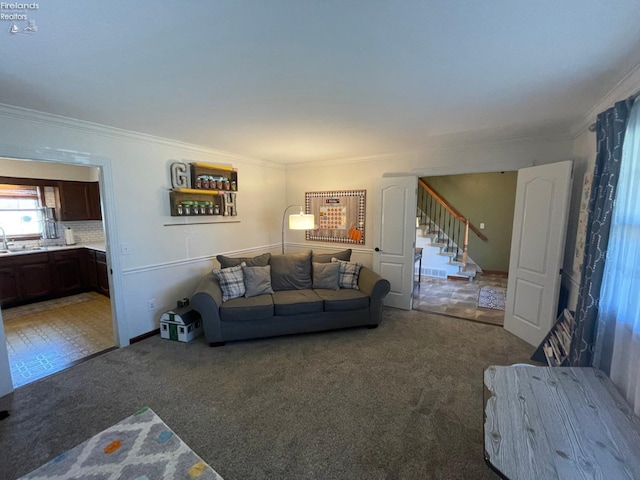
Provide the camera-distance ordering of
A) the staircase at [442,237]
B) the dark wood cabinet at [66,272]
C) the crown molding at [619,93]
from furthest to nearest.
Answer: the staircase at [442,237] → the dark wood cabinet at [66,272] → the crown molding at [619,93]

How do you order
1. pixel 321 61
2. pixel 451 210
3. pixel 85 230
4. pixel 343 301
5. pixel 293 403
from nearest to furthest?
pixel 321 61, pixel 293 403, pixel 343 301, pixel 85 230, pixel 451 210

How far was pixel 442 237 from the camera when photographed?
633 cm

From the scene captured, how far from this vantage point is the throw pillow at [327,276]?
3748 millimetres

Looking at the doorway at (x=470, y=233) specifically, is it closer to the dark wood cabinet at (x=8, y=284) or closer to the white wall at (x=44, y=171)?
the white wall at (x=44, y=171)

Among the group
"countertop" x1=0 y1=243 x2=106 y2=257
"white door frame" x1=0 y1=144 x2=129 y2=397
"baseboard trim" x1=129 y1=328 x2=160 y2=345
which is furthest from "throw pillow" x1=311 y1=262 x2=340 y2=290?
"countertop" x1=0 y1=243 x2=106 y2=257

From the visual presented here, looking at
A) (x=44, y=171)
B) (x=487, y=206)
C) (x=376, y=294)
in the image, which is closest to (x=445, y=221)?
(x=487, y=206)

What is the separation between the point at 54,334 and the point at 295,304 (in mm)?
3083

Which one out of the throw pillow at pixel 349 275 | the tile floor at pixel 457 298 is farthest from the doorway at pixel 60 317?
the tile floor at pixel 457 298

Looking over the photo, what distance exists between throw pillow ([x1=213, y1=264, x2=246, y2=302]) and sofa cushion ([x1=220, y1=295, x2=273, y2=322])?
0.15 meters

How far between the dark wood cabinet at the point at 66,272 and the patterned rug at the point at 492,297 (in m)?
7.02

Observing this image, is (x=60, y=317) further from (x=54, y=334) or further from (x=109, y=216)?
(x=109, y=216)

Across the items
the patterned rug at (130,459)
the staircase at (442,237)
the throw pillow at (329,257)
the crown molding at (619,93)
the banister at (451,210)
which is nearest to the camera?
the patterned rug at (130,459)

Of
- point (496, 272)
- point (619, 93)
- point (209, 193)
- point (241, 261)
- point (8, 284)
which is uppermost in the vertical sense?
point (619, 93)

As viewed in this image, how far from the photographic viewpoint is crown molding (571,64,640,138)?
1658mm
